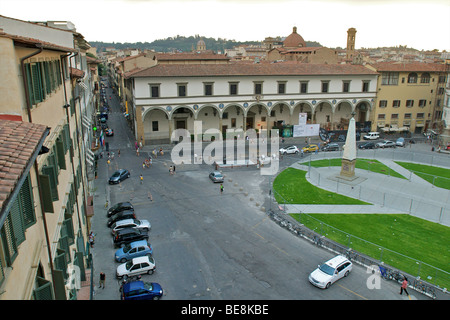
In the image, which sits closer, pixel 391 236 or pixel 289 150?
pixel 391 236

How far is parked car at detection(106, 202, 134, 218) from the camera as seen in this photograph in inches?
1123

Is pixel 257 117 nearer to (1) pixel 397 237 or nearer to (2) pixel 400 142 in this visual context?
(2) pixel 400 142

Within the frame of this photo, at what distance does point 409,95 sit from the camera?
6131 cm

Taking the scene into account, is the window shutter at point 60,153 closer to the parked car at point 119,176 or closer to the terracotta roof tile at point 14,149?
the terracotta roof tile at point 14,149

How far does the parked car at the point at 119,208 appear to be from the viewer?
28516mm

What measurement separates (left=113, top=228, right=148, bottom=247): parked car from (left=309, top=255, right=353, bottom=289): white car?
11741 mm

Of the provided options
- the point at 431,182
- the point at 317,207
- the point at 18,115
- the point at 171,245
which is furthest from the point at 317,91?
the point at 18,115

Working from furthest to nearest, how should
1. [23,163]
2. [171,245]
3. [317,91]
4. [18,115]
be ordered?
[317,91] < [171,245] < [18,115] < [23,163]

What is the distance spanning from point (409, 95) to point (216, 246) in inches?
2063

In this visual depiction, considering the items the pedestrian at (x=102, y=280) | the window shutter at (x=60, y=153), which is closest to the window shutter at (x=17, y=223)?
the window shutter at (x=60, y=153)

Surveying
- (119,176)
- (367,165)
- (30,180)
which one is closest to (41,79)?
(30,180)
